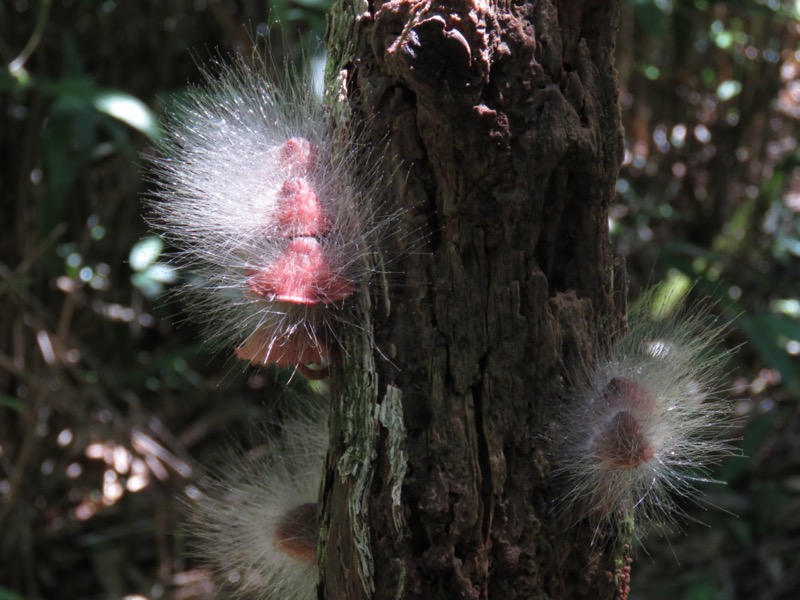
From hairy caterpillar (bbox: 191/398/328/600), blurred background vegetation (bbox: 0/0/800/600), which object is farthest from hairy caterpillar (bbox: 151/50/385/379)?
blurred background vegetation (bbox: 0/0/800/600)

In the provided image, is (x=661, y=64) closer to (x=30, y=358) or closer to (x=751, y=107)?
(x=751, y=107)

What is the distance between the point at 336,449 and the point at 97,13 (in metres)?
2.05

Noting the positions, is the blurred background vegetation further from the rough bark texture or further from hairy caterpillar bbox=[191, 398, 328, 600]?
the rough bark texture

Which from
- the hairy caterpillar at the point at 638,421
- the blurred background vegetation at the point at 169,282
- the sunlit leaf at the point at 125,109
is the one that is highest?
the hairy caterpillar at the point at 638,421

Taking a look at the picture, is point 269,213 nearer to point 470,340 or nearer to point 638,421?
point 470,340

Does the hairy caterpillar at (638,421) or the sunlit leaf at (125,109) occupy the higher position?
the hairy caterpillar at (638,421)

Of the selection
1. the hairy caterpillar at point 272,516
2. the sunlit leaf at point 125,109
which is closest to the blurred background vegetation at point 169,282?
the sunlit leaf at point 125,109

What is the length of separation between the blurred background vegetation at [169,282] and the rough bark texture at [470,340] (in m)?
1.21

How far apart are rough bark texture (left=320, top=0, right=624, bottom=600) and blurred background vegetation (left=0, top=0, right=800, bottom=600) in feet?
3.95

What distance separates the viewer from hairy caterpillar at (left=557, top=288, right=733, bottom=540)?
2.88 feet

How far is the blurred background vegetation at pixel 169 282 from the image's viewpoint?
7.15 ft

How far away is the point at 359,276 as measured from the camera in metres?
0.87

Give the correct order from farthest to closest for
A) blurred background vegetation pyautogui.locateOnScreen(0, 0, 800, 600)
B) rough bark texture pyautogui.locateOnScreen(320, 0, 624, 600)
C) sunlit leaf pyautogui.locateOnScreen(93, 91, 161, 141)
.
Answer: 1. blurred background vegetation pyautogui.locateOnScreen(0, 0, 800, 600)
2. sunlit leaf pyautogui.locateOnScreen(93, 91, 161, 141)
3. rough bark texture pyautogui.locateOnScreen(320, 0, 624, 600)

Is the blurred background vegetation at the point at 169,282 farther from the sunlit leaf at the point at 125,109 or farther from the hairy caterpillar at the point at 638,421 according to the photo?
the hairy caterpillar at the point at 638,421
